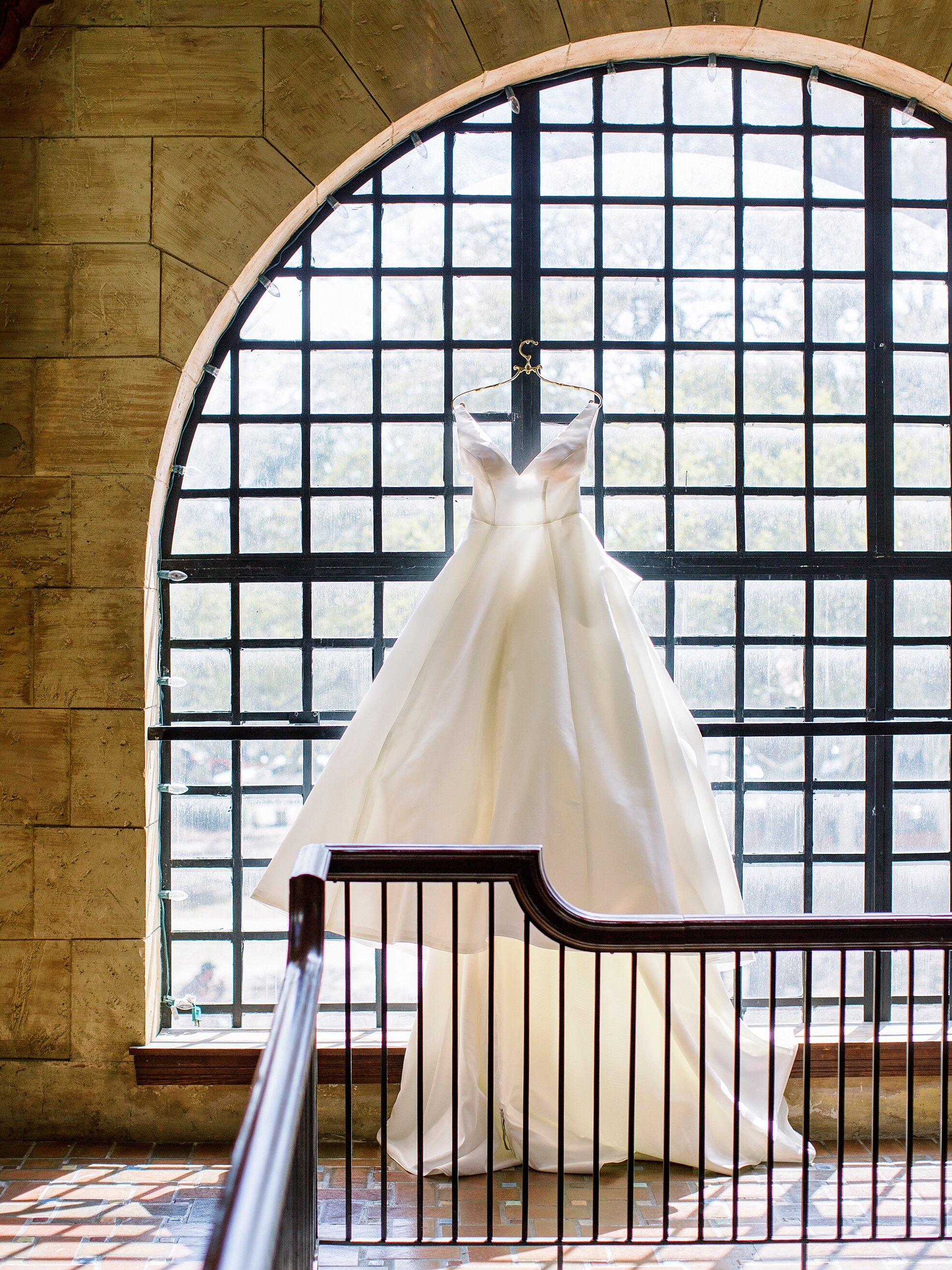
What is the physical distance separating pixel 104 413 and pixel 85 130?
0.97 m

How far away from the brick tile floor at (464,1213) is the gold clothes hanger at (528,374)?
246 cm

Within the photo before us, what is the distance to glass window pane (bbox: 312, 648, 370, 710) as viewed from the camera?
346 centimetres

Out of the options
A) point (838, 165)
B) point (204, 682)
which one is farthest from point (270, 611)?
point (838, 165)

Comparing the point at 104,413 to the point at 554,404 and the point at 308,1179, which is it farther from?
the point at 308,1179

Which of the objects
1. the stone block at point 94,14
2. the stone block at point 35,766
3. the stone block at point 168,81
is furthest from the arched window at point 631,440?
the stone block at point 94,14

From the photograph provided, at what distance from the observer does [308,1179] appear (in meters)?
1.79

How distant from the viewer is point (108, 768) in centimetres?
324

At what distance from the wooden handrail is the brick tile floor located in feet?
2.42

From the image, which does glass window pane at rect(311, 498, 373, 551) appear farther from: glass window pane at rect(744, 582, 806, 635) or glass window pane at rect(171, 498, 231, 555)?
glass window pane at rect(744, 582, 806, 635)

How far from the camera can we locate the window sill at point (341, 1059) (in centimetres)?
320

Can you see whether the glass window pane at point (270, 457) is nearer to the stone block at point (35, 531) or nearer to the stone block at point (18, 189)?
the stone block at point (35, 531)

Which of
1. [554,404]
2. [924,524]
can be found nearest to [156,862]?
[554,404]

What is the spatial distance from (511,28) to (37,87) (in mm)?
1638

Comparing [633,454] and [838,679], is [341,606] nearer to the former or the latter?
[633,454]
